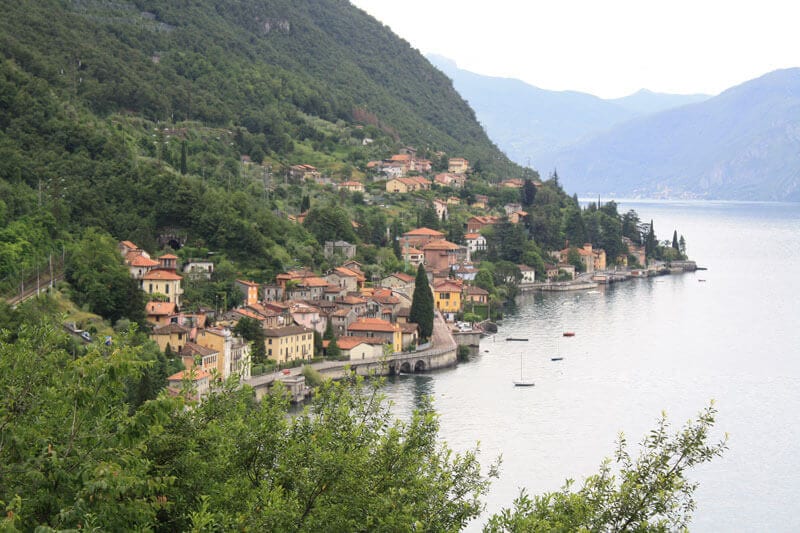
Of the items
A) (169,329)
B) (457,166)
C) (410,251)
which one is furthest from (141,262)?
(457,166)

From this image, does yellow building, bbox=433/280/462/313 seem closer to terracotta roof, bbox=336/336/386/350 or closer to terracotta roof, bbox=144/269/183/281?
terracotta roof, bbox=336/336/386/350

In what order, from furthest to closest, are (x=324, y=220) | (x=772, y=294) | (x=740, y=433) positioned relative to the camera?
(x=772, y=294), (x=324, y=220), (x=740, y=433)

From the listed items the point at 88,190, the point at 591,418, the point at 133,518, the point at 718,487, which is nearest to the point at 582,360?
the point at 591,418

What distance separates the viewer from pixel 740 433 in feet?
104

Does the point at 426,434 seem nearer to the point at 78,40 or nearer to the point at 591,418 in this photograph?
the point at 591,418

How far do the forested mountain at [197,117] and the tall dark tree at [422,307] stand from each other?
23.7 ft

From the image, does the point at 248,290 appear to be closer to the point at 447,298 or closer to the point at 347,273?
the point at 347,273

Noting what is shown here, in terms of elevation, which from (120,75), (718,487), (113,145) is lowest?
(718,487)

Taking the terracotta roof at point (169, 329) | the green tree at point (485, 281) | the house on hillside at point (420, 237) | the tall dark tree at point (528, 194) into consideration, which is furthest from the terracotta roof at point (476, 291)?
the tall dark tree at point (528, 194)

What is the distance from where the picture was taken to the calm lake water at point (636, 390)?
26.9m

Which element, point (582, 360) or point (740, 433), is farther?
point (582, 360)

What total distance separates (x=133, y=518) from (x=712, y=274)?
7654cm

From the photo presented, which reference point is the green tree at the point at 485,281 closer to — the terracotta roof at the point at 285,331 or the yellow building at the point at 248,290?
the yellow building at the point at 248,290

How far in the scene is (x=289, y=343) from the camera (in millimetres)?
38000
